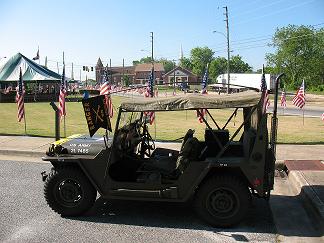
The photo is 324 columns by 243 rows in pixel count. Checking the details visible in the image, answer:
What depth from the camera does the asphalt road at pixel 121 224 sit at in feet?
18.7

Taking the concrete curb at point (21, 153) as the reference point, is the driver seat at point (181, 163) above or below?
above

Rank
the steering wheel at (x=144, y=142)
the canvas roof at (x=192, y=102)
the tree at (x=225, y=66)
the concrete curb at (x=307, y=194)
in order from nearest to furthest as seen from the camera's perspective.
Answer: the canvas roof at (x=192, y=102), the concrete curb at (x=307, y=194), the steering wheel at (x=144, y=142), the tree at (x=225, y=66)

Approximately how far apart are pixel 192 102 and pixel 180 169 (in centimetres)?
103

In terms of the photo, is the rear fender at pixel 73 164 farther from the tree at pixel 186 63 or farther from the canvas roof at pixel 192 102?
the tree at pixel 186 63

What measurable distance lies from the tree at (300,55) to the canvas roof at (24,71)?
56.6 metres

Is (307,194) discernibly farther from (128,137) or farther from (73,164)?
(73,164)

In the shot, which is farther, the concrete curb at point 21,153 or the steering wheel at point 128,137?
the concrete curb at point 21,153

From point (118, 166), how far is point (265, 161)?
7.29 feet

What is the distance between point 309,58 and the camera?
89.6 meters

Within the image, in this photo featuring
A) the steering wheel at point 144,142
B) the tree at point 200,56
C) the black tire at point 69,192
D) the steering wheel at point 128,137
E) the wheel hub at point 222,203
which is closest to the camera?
the wheel hub at point 222,203

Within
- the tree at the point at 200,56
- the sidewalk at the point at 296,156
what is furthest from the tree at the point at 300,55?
the sidewalk at the point at 296,156

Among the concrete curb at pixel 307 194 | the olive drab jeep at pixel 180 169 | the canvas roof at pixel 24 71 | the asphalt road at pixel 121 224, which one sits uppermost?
the canvas roof at pixel 24 71

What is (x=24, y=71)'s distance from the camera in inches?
1714

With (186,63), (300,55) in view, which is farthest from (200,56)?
(300,55)
